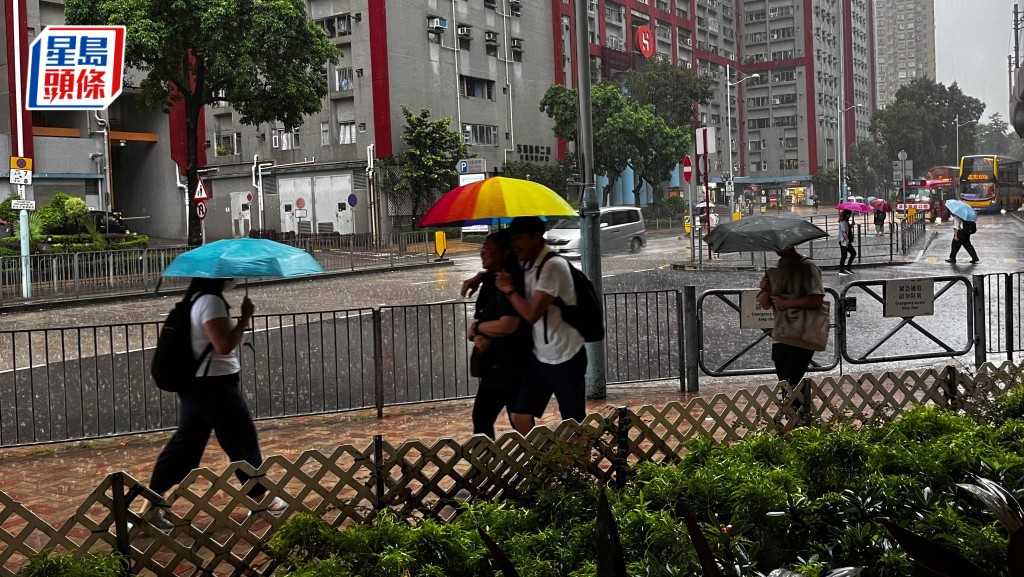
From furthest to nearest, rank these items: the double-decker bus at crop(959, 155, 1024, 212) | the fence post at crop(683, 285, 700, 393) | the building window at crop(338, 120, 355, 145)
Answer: the double-decker bus at crop(959, 155, 1024, 212)
the building window at crop(338, 120, 355, 145)
the fence post at crop(683, 285, 700, 393)

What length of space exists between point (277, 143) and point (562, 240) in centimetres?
2653

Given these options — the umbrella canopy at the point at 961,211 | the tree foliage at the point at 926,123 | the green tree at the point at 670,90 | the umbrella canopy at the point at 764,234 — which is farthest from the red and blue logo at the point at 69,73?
the tree foliage at the point at 926,123

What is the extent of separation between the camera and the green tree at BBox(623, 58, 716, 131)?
75875 millimetres

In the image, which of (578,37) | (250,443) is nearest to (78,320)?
(578,37)

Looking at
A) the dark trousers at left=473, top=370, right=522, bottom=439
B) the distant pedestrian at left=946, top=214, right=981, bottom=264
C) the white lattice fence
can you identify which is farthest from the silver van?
the white lattice fence

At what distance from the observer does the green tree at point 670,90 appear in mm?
75875

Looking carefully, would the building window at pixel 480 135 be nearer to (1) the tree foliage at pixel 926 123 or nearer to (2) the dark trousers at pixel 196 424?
(2) the dark trousers at pixel 196 424

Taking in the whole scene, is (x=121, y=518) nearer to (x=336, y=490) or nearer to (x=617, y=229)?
(x=336, y=490)

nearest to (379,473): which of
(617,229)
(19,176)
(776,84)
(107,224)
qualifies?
(19,176)

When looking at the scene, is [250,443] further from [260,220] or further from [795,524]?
[260,220]

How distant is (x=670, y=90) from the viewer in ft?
249

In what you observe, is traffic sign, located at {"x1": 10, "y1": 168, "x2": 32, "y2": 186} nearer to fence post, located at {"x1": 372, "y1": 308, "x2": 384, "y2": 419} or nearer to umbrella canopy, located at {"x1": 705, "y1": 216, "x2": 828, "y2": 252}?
fence post, located at {"x1": 372, "y1": 308, "x2": 384, "y2": 419}

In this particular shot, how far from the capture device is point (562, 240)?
1352 inches

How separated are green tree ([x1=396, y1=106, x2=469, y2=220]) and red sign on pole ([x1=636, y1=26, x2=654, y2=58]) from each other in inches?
1400
